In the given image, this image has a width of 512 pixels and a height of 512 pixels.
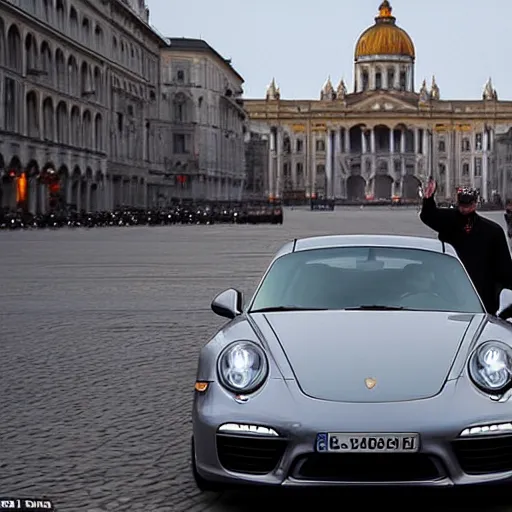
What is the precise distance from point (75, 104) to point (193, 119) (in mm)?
34119

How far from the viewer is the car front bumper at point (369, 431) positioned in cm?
570

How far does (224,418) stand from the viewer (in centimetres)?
594

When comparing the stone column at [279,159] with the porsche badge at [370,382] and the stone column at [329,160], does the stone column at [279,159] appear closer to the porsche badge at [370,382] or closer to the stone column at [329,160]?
the stone column at [329,160]

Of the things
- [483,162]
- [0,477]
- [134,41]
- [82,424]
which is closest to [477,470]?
[0,477]

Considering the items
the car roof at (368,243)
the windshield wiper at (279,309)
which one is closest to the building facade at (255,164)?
the car roof at (368,243)

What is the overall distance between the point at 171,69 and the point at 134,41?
18.3 meters

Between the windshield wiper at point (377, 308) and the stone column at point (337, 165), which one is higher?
the stone column at point (337, 165)

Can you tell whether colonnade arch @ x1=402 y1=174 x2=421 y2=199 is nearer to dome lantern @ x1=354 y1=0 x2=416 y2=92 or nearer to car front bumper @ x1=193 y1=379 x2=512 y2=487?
dome lantern @ x1=354 y1=0 x2=416 y2=92

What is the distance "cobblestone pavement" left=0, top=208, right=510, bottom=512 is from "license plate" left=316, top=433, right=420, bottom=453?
0.26 meters

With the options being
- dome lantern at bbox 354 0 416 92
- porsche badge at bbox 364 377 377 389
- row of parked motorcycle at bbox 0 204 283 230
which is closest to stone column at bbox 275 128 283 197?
dome lantern at bbox 354 0 416 92

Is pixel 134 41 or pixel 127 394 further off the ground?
pixel 134 41

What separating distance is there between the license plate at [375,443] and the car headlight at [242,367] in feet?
1.90

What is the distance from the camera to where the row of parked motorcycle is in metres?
52.3

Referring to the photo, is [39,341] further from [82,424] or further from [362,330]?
[362,330]
